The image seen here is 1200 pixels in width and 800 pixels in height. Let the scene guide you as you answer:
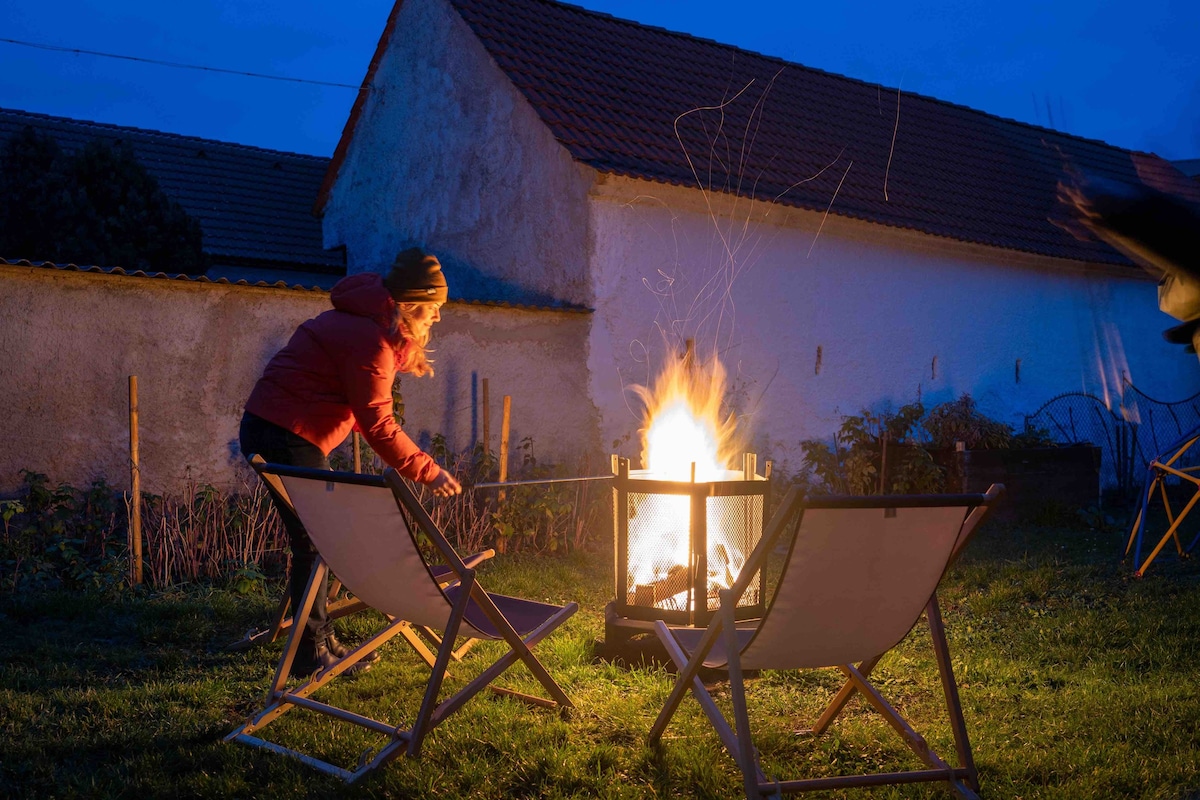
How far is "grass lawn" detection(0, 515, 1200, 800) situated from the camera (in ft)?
10.3

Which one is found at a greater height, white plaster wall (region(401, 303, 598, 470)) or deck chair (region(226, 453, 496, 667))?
A: white plaster wall (region(401, 303, 598, 470))

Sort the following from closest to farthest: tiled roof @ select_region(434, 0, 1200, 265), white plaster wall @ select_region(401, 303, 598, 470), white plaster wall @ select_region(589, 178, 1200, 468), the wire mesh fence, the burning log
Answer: the burning log < white plaster wall @ select_region(401, 303, 598, 470) < white plaster wall @ select_region(589, 178, 1200, 468) < tiled roof @ select_region(434, 0, 1200, 265) < the wire mesh fence

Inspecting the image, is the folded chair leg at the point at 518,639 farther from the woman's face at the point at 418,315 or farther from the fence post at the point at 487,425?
the fence post at the point at 487,425

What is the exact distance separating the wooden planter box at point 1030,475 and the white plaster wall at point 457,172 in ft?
13.8

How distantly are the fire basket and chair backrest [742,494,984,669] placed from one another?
3.66 ft

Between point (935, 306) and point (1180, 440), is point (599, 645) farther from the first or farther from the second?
point (935, 306)

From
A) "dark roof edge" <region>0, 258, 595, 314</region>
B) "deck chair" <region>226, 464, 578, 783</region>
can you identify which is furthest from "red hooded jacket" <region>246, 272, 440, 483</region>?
"dark roof edge" <region>0, 258, 595, 314</region>

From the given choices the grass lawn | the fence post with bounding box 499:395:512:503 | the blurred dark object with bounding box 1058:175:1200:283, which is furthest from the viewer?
the fence post with bounding box 499:395:512:503

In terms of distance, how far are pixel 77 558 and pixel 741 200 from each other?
23.8ft

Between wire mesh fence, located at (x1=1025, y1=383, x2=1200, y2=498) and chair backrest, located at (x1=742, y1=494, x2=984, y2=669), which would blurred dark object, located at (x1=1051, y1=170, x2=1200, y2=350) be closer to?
chair backrest, located at (x1=742, y1=494, x2=984, y2=669)

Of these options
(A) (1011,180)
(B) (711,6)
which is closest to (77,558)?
(A) (1011,180)

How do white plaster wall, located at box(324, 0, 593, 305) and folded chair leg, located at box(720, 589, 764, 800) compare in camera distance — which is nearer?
folded chair leg, located at box(720, 589, 764, 800)

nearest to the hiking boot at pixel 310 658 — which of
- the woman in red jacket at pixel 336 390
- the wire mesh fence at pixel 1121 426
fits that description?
the woman in red jacket at pixel 336 390

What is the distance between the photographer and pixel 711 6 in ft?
488
